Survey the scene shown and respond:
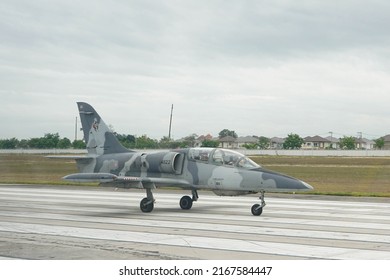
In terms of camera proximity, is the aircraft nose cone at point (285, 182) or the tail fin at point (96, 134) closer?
the aircraft nose cone at point (285, 182)

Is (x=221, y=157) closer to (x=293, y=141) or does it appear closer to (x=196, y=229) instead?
(x=196, y=229)

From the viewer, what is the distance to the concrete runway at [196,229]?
12.8 m

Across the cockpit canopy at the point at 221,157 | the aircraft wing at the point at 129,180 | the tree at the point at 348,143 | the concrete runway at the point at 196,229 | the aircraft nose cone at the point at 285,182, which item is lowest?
the concrete runway at the point at 196,229

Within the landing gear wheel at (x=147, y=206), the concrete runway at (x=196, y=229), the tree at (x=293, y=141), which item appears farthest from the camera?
the tree at (x=293, y=141)

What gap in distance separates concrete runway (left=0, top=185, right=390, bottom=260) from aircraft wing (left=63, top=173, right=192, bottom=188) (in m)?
0.97

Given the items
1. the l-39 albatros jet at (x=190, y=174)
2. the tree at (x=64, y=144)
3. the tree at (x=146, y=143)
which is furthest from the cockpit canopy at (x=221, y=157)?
the tree at (x=64, y=144)

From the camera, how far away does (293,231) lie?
1630 cm

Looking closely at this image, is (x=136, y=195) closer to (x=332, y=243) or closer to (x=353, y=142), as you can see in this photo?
(x=332, y=243)

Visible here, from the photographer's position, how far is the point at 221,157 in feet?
71.2

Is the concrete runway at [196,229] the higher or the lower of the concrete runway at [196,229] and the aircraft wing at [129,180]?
the lower

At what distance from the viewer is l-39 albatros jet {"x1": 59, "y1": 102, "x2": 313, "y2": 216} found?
20356 mm

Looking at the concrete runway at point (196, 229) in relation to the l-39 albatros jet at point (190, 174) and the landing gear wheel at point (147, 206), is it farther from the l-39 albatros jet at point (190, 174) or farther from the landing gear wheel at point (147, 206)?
the l-39 albatros jet at point (190, 174)

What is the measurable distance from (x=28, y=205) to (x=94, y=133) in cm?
378
